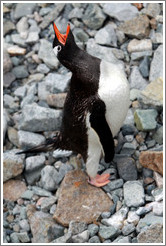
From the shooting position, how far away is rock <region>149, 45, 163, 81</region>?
3.71m

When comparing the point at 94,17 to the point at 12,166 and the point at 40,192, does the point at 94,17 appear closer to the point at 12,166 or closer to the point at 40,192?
the point at 12,166

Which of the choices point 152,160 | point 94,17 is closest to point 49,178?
point 152,160

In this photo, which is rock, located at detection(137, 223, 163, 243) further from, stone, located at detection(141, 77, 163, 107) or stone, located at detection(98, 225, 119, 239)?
stone, located at detection(141, 77, 163, 107)

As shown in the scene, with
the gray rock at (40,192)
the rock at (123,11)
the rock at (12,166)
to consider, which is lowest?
the gray rock at (40,192)

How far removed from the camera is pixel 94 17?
428cm

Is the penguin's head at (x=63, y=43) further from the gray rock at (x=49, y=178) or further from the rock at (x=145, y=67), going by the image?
the rock at (x=145, y=67)

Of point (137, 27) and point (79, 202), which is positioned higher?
point (137, 27)

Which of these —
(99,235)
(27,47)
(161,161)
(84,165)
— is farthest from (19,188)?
(27,47)

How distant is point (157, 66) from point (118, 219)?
5.09 feet

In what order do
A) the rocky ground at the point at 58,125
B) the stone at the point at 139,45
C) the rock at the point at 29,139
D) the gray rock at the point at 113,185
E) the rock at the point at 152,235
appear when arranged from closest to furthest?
1. the rock at the point at 152,235
2. the rocky ground at the point at 58,125
3. the gray rock at the point at 113,185
4. the rock at the point at 29,139
5. the stone at the point at 139,45

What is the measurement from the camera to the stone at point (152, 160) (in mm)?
2996

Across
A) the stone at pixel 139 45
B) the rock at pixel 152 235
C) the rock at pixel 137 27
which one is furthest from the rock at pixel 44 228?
the rock at pixel 137 27

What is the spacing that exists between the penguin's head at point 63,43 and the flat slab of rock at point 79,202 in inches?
41.4

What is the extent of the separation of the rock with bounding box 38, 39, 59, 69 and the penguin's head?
1504 mm
